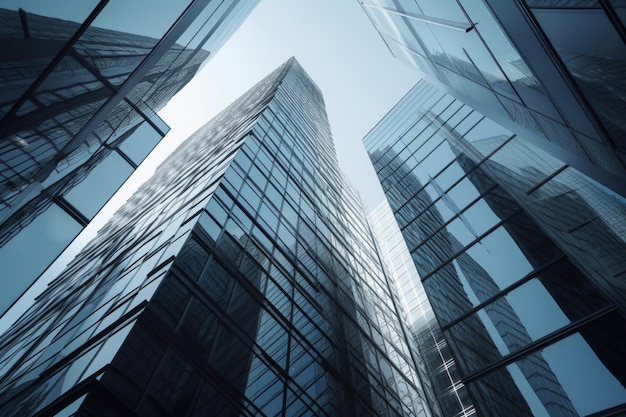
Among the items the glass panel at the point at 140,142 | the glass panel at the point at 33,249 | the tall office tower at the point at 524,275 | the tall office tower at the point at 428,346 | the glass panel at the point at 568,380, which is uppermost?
the glass panel at the point at 140,142

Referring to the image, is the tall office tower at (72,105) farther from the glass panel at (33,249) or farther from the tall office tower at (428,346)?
the tall office tower at (428,346)

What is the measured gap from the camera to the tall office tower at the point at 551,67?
151 inches

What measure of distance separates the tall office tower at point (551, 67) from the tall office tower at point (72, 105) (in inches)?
201

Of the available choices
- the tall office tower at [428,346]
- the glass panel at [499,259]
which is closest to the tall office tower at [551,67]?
the glass panel at [499,259]

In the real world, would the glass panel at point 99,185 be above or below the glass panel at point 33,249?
above

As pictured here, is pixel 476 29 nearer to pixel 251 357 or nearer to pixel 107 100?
pixel 107 100

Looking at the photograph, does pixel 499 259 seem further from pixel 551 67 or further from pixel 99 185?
pixel 99 185

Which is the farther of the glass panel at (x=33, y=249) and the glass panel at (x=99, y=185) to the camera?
the glass panel at (x=99, y=185)

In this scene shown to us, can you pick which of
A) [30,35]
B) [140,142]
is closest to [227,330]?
[30,35]

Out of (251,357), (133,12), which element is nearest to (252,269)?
(251,357)

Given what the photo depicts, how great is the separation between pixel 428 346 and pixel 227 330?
1693cm

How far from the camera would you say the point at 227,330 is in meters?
7.58

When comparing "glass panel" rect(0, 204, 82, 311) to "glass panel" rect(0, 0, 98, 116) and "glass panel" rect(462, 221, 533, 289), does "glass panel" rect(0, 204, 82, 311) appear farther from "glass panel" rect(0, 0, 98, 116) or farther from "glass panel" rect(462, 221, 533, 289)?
"glass panel" rect(462, 221, 533, 289)

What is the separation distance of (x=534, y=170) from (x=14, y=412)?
12605 mm
